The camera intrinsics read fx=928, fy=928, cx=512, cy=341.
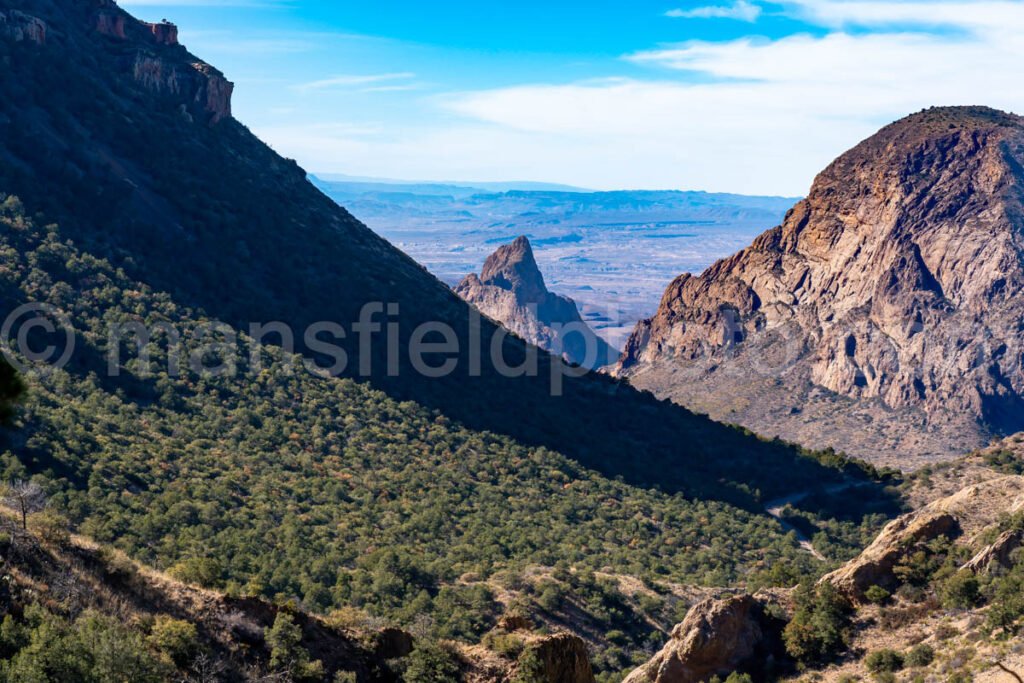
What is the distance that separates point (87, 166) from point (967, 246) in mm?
110596

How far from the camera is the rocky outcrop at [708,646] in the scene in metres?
29.0

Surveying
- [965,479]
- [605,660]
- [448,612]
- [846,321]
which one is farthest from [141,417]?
[846,321]

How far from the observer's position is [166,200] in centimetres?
6638

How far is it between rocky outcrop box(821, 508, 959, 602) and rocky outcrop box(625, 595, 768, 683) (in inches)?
→ 138

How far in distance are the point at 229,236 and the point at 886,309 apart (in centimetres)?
9626

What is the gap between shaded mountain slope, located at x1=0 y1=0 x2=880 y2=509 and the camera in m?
61.3

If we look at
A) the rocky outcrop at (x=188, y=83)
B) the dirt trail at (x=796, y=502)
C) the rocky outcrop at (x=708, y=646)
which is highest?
the rocky outcrop at (x=188, y=83)

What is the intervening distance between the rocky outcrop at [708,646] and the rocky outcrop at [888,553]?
350 cm

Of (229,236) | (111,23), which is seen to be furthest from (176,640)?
(111,23)

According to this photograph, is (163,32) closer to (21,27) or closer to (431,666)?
(21,27)

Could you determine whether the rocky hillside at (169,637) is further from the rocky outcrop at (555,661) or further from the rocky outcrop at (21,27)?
the rocky outcrop at (21,27)

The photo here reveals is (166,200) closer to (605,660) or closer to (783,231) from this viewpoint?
(605,660)

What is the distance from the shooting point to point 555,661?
24.2 metres

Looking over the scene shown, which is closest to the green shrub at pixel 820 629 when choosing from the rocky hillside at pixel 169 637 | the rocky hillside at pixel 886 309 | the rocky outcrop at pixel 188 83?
the rocky hillside at pixel 169 637
